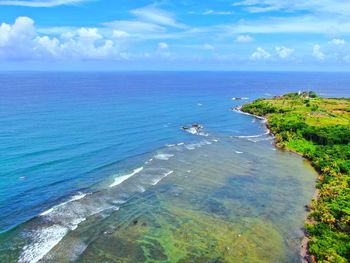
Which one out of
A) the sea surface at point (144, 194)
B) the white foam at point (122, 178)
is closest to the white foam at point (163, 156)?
the sea surface at point (144, 194)

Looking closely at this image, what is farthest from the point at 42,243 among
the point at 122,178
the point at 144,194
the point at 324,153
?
the point at 324,153

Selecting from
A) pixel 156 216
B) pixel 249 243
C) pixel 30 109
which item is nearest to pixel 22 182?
pixel 156 216

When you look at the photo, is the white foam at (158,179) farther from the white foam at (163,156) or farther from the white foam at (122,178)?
the white foam at (163,156)

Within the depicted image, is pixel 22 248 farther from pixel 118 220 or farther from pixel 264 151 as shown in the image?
pixel 264 151

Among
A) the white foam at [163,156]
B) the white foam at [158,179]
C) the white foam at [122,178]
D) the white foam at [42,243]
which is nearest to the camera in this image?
the white foam at [42,243]

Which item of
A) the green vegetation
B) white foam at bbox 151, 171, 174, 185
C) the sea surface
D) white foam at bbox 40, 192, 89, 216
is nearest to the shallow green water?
the sea surface

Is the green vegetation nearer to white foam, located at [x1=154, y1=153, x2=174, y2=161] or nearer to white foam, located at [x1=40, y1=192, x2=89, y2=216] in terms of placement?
white foam, located at [x1=154, y1=153, x2=174, y2=161]
